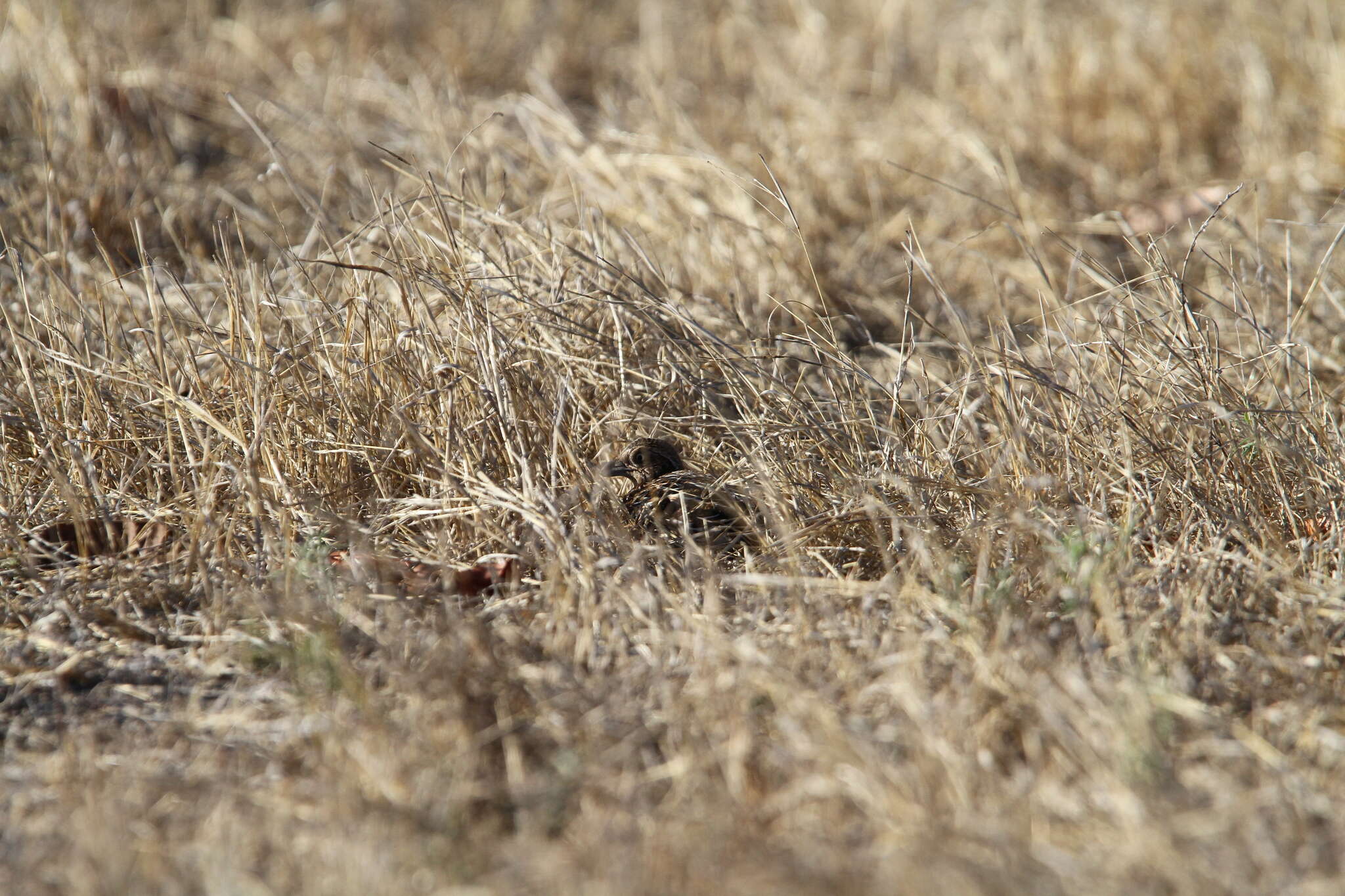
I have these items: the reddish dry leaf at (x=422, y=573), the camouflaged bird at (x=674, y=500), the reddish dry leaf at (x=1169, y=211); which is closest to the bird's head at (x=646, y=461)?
the camouflaged bird at (x=674, y=500)

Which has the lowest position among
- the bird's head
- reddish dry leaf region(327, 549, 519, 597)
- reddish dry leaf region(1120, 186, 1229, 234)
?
reddish dry leaf region(327, 549, 519, 597)

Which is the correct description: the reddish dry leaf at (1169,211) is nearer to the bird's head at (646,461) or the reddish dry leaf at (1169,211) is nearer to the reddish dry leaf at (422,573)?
the bird's head at (646,461)

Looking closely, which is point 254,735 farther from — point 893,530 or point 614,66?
point 614,66

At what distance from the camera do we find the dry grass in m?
1.35

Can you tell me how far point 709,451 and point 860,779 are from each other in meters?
0.84

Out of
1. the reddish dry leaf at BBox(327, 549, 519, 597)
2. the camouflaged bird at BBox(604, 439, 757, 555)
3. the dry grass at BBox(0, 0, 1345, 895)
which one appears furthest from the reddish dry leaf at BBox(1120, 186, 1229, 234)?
the reddish dry leaf at BBox(327, 549, 519, 597)

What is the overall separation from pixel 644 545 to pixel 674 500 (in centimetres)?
23

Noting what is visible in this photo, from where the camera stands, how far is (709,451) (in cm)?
210

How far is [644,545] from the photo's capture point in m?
1.81

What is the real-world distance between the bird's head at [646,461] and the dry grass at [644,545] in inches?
3.3

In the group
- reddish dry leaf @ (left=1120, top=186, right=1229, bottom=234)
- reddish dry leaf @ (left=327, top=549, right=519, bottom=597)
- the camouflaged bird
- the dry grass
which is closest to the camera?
the dry grass

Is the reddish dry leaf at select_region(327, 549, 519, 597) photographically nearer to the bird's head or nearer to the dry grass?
the dry grass

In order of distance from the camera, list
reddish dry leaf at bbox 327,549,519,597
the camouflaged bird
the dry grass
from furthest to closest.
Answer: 1. the camouflaged bird
2. reddish dry leaf at bbox 327,549,519,597
3. the dry grass

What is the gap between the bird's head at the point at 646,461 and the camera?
200 centimetres
